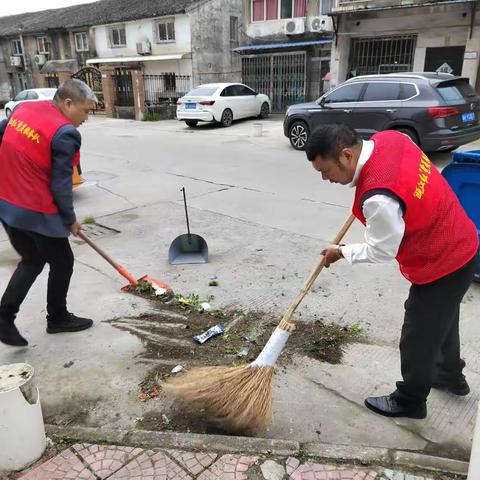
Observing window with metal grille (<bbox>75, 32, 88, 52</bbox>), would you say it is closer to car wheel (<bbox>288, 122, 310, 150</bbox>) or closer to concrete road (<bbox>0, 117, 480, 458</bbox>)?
car wheel (<bbox>288, 122, 310, 150</bbox>)

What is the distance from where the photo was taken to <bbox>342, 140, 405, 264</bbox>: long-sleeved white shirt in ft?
6.30

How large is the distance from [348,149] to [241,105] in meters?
15.5

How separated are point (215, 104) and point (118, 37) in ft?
44.8

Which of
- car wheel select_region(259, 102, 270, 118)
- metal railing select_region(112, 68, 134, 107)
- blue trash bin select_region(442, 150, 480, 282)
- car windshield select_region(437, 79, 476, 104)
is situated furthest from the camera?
metal railing select_region(112, 68, 134, 107)

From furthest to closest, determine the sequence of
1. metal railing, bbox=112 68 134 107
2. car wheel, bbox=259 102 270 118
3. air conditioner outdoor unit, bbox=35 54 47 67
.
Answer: air conditioner outdoor unit, bbox=35 54 47 67 < metal railing, bbox=112 68 134 107 < car wheel, bbox=259 102 270 118

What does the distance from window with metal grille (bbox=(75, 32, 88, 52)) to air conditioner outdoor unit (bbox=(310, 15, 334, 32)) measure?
15312 mm

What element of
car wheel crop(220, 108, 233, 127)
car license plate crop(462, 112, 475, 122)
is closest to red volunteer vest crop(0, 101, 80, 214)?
car license plate crop(462, 112, 475, 122)

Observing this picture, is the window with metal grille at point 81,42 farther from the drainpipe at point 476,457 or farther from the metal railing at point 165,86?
the drainpipe at point 476,457

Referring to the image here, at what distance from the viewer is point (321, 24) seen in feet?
61.5

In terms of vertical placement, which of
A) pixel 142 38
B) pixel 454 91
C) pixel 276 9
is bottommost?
pixel 454 91

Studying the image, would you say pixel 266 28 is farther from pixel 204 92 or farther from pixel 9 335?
pixel 9 335

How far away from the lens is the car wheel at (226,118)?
1598 centimetres

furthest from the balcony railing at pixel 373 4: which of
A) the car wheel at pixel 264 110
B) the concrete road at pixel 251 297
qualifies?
the concrete road at pixel 251 297

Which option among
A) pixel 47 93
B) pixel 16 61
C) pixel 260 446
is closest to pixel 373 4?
pixel 47 93
